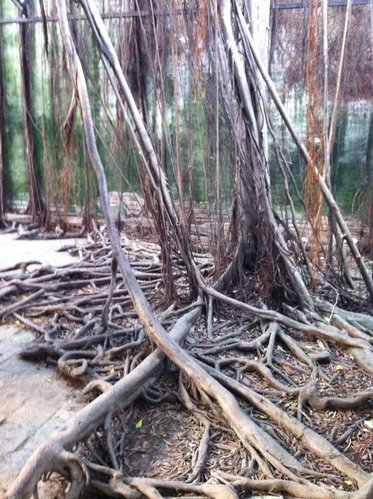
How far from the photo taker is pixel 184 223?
10.6 feet

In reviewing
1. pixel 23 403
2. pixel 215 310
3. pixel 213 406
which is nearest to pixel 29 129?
pixel 215 310

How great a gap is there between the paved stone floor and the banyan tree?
0.11 m

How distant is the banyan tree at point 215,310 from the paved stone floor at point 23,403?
11 cm

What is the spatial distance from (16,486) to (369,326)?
7.84 feet

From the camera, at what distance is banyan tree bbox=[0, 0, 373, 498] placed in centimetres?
192

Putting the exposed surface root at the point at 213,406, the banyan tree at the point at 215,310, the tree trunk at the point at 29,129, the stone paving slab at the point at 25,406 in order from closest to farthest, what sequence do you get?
the exposed surface root at the point at 213,406 < the banyan tree at the point at 215,310 < the stone paving slab at the point at 25,406 < the tree trunk at the point at 29,129

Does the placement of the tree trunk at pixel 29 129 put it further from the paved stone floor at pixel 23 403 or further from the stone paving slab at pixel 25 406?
the stone paving slab at pixel 25 406

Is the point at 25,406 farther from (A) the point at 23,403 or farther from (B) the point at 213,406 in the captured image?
(B) the point at 213,406

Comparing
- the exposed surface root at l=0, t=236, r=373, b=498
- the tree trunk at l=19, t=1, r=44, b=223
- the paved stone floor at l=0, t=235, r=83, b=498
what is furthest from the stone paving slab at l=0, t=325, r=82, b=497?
the tree trunk at l=19, t=1, r=44, b=223

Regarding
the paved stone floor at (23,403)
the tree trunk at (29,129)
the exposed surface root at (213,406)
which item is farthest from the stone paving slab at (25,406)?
the tree trunk at (29,129)

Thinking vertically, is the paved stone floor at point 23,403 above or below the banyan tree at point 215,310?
below

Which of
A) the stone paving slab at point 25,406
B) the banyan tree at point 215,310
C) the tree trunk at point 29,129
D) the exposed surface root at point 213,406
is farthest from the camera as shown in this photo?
the tree trunk at point 29,129

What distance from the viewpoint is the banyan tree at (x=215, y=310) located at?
6.29ft

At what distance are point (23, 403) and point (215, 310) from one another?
1431mm
